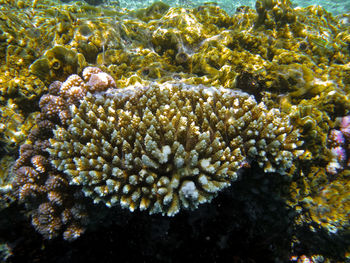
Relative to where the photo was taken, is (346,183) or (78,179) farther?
(346,183)

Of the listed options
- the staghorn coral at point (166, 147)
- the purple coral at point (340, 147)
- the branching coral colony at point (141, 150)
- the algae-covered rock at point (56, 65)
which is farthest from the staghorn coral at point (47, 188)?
the purple coral at point (340, 147)

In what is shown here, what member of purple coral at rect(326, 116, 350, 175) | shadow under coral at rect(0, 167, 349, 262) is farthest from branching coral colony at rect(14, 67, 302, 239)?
purple coral at rect(326, 116, 350, 175)

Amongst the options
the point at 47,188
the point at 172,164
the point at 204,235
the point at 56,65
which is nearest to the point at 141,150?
the point at 172,164

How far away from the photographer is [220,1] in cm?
1532

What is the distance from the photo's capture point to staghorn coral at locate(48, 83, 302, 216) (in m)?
2.39

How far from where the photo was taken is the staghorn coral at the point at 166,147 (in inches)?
94.3

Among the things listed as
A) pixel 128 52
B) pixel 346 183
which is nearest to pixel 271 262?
pixel 346 183

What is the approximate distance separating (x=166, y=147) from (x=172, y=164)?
26 cm

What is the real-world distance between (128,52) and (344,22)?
7448 millimetres

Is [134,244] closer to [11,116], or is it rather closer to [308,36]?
[11,116]

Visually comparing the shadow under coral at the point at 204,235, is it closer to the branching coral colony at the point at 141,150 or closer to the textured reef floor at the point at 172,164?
the textured reef floor at the point at 172,164

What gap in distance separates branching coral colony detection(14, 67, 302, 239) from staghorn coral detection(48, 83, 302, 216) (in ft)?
0.04

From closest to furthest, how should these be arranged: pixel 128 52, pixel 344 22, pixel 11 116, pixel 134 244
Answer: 1. pixel 134 244
2. pixel 11 116
3. pixel 128 52
4. pixel 344 22

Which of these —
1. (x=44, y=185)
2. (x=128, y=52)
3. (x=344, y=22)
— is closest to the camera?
(x=44, y=185)
